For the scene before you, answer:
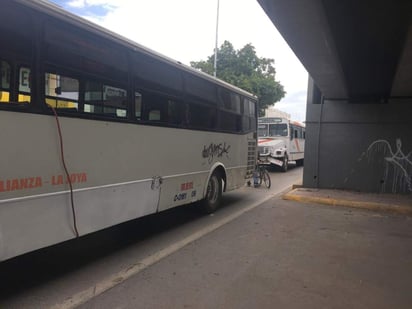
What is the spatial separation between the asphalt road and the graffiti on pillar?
234 inches

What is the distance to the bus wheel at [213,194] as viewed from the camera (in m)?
7.89

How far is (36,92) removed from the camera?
3.77m

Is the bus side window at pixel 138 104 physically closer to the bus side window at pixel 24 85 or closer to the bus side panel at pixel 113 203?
the bus side panel at pixel 113 203

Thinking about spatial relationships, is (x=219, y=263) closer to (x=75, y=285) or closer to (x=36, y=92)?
(x=75, y=285)

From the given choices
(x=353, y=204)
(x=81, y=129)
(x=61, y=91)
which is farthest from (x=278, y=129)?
(x=61, y=91)

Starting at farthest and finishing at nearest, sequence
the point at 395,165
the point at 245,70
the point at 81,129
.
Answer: the point at 245,70 < the point at 395,165 < the point at 81,129

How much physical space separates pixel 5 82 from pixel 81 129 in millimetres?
1034

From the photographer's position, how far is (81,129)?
4348 millimetres

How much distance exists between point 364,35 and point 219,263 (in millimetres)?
4568

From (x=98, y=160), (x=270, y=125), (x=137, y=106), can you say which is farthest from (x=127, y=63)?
(x=270, y=125)

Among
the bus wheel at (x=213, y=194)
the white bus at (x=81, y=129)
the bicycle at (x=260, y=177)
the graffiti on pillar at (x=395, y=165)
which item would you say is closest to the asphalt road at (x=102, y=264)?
the bus wheel at (x=213, y=194)

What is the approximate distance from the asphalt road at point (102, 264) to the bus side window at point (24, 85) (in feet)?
6.77

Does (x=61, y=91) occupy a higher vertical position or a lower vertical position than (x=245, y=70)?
lower

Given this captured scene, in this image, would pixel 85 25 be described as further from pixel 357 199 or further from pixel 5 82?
pixel 357 199
